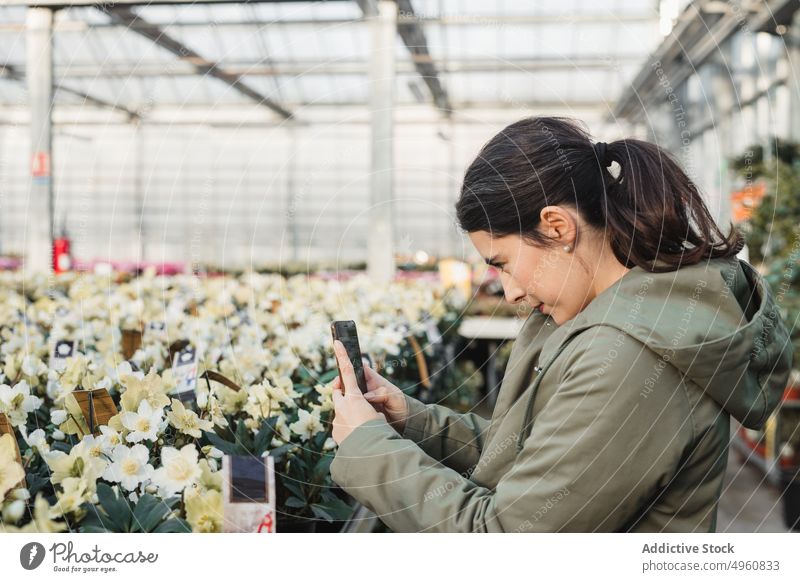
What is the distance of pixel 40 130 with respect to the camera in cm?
343

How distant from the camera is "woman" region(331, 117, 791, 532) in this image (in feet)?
2.85

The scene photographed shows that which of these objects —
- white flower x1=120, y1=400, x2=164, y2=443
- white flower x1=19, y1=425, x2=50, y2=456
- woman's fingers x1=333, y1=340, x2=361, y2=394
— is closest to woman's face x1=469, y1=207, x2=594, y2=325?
woman's fingers x1=333, y1=340, x2=361, y2=394

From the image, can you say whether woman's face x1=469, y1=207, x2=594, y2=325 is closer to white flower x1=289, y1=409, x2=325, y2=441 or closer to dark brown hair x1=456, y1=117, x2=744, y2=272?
dark brown hair x1=456, y1=117, x2=744, y2=272

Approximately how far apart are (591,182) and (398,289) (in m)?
2.97

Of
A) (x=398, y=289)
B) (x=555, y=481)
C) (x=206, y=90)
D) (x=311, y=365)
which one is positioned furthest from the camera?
(x=206, y=90)

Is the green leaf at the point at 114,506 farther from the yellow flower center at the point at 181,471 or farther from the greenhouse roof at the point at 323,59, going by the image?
the greenhouse roof at the point at 323,59

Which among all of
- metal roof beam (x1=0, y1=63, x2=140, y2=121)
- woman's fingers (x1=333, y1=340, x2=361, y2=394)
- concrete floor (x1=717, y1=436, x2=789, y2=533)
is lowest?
concrete floor (x1=717, y1=436, x2=789, y2=533)

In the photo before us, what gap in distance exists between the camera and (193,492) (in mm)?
990

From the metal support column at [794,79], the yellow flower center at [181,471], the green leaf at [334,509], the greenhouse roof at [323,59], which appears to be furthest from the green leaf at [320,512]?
the metal support column at [794,79]

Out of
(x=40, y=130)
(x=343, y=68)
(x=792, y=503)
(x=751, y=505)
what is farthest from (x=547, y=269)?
(x=343, y=68)

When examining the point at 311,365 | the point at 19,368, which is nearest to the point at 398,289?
the point at 311,365

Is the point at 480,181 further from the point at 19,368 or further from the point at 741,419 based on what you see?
the point at 19,368

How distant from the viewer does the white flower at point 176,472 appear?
38.7 inches
